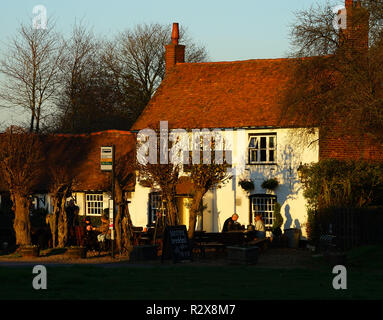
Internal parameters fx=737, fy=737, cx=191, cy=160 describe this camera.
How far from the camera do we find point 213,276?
17625mm

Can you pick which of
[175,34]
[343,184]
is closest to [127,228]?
[343,184]

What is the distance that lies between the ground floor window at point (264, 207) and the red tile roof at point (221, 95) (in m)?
3.31

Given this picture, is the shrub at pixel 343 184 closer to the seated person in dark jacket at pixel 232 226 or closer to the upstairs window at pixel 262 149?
the upstairs window at pixel 262 149

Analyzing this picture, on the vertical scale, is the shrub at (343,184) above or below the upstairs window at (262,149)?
below

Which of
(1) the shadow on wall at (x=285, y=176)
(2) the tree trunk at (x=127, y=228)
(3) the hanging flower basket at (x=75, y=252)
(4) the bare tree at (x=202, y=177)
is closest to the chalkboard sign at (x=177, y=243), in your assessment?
(4) the bare tree at (x=202, y=177)

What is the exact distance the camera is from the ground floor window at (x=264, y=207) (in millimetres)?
33531

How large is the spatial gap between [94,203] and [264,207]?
9.14 metres

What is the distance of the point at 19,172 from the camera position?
29.3 meters

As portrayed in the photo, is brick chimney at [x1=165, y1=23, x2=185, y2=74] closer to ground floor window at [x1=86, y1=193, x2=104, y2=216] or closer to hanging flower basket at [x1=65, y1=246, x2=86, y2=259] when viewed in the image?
ground floor window at [x1=86, y1=193, x2=104, y2=216]

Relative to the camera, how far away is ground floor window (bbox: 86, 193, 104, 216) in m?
37.4

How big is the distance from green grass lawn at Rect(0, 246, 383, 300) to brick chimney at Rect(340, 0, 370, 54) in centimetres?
1249

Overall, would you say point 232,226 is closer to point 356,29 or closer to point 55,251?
point 55,251
